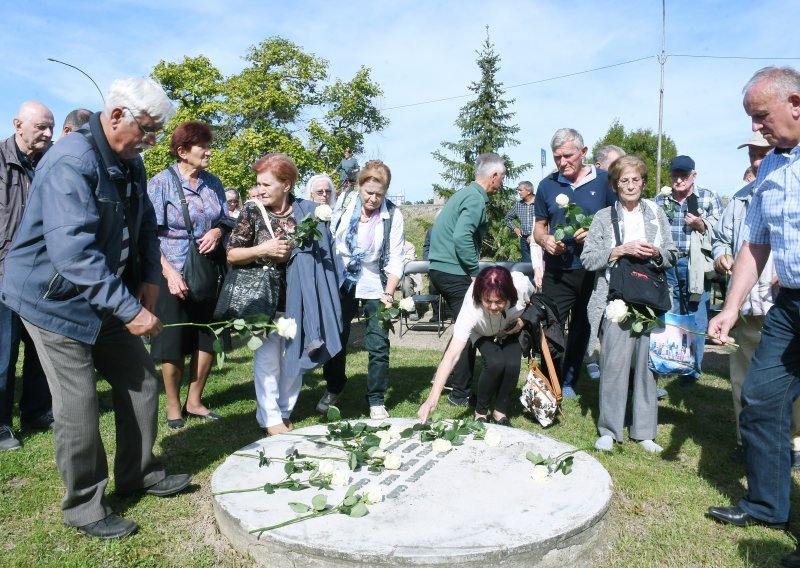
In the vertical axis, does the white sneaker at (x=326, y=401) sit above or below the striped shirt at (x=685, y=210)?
below

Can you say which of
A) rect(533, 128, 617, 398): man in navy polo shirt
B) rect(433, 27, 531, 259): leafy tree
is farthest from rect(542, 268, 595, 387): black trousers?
rect(433, 27, 531, 259): leafy tree

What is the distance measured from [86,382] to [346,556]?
4.93ft

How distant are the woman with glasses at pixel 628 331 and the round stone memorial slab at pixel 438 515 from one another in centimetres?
83

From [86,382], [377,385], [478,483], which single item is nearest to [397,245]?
[377,385]

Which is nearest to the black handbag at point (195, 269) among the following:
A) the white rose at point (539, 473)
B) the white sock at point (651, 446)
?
the white rose at point (539, 473)

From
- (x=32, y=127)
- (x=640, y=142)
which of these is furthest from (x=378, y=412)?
(x=640, y=142)

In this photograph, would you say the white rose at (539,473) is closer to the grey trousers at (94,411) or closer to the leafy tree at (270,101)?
the grey trousers at (94,411)

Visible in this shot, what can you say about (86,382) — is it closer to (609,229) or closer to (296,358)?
(296,358)

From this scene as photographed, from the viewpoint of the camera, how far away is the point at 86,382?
307cm

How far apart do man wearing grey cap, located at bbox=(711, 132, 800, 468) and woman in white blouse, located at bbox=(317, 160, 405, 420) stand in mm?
2516

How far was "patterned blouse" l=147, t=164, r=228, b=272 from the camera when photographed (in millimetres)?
4641

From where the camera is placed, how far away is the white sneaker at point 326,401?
17.7 ft

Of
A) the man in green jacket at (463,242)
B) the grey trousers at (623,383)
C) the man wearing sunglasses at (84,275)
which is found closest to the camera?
the man wearing sunglasses at (84,275)

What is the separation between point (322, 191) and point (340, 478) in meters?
3.38
